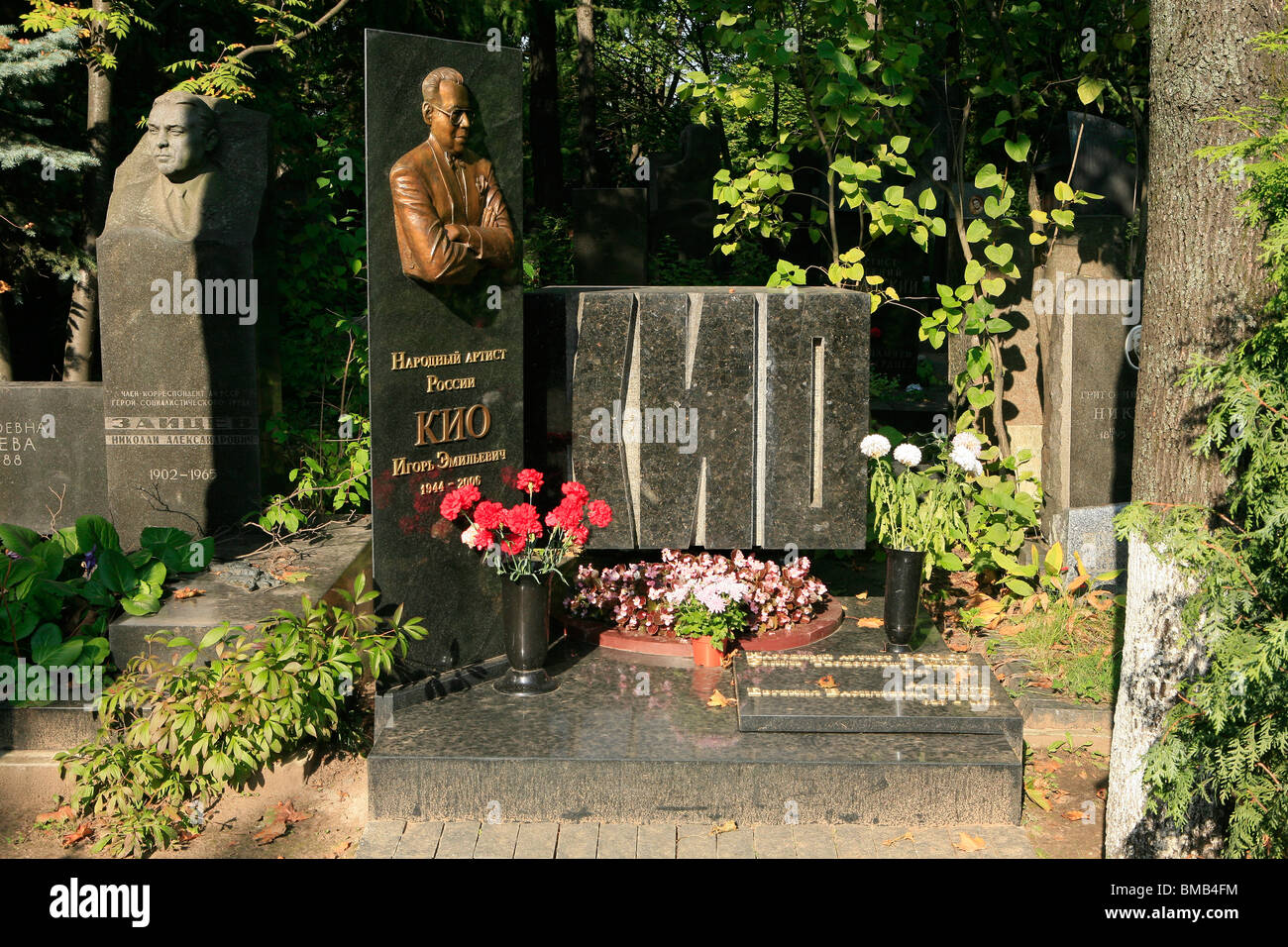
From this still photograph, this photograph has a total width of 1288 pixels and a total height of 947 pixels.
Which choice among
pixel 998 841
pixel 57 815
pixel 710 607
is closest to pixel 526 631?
pixel 710 607

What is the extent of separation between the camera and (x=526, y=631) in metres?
5.93

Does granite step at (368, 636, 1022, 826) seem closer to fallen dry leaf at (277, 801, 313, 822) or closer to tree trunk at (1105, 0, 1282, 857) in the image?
fallen dry leaf at (277, 801, 313, 822)

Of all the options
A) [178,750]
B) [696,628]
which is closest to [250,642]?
[178,750]

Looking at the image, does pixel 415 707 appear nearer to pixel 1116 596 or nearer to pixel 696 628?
pixel 696 628

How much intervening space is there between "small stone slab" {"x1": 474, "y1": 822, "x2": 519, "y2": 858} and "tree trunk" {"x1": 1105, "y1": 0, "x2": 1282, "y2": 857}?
241cm

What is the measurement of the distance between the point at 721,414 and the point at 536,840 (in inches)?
102

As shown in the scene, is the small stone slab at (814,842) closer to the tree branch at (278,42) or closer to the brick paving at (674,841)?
the brick paving at (674,841)

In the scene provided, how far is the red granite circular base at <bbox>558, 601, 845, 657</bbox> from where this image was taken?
6.57 meters

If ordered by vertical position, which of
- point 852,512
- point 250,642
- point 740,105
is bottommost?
point 250,642

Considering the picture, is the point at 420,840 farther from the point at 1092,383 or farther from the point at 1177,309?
the point at 1092,383

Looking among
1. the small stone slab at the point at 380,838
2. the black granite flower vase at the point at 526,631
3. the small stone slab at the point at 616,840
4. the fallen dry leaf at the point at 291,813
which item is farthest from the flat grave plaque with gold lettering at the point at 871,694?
the fallen dry leaf at the point at 291,813

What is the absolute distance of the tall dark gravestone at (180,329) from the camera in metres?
7.50

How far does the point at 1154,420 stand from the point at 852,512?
240 cm

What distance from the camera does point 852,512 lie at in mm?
6734
